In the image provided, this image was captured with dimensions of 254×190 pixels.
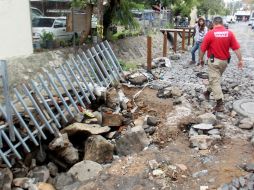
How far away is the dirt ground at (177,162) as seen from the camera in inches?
166

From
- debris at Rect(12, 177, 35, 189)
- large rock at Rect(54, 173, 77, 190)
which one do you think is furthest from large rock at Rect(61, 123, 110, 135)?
debris at Rect(12, 177, 35, 189)

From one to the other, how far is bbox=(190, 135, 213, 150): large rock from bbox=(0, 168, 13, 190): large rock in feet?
8.76

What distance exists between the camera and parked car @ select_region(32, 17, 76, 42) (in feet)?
39.9

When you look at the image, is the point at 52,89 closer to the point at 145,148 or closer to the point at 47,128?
the point at 47,128

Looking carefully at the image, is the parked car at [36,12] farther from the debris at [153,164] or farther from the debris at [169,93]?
the debris at [153,164]

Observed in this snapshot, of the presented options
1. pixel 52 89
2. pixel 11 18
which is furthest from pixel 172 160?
pixel 11 18

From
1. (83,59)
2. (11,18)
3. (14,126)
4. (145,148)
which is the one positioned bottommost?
(145,148)

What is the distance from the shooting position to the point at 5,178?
14.9ft

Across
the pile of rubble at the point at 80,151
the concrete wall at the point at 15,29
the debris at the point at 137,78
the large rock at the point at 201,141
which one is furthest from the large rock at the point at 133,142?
the concrete wall at the point at 15,29

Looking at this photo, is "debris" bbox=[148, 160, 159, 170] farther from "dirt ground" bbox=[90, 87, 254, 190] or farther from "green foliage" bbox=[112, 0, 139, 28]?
"green foliage" bbox=[112, 0, 139, 28]

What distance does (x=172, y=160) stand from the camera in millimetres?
4730

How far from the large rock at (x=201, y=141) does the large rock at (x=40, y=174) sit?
7.25 feet

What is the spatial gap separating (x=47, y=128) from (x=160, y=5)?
1923 centimetres

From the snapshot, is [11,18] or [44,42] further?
[44,42]
